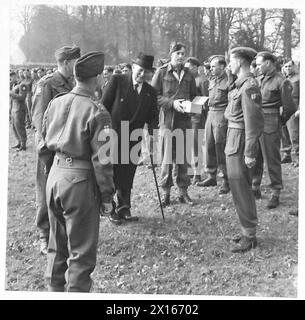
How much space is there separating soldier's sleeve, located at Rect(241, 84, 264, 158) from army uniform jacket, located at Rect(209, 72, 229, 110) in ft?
8.34

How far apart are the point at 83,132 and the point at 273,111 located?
3975 mm

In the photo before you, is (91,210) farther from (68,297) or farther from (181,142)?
(181,142)

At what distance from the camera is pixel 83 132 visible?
13.0 ft

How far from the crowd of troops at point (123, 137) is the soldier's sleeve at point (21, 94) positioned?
4.76 meters

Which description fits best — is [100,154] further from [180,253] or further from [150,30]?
[150,30]

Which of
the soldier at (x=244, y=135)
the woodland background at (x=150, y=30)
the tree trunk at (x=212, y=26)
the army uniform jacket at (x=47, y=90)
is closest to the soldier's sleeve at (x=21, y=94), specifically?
the woodland background at (x=150, y=30)

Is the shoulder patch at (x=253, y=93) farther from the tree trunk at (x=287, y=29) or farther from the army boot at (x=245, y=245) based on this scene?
the army boot at (x=245, y=245)

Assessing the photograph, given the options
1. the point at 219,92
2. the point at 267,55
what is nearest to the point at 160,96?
the point at 219,92

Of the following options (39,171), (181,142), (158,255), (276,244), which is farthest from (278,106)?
(39,171)

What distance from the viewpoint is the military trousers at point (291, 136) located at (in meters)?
9.58

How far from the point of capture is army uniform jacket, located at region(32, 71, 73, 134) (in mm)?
5176

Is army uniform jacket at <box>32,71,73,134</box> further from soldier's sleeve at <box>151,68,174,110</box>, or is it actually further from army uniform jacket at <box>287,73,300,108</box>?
army uniform jacket at <box>287,73,300,108</box>

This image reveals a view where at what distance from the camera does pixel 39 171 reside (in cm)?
542

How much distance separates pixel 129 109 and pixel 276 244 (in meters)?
2.58
